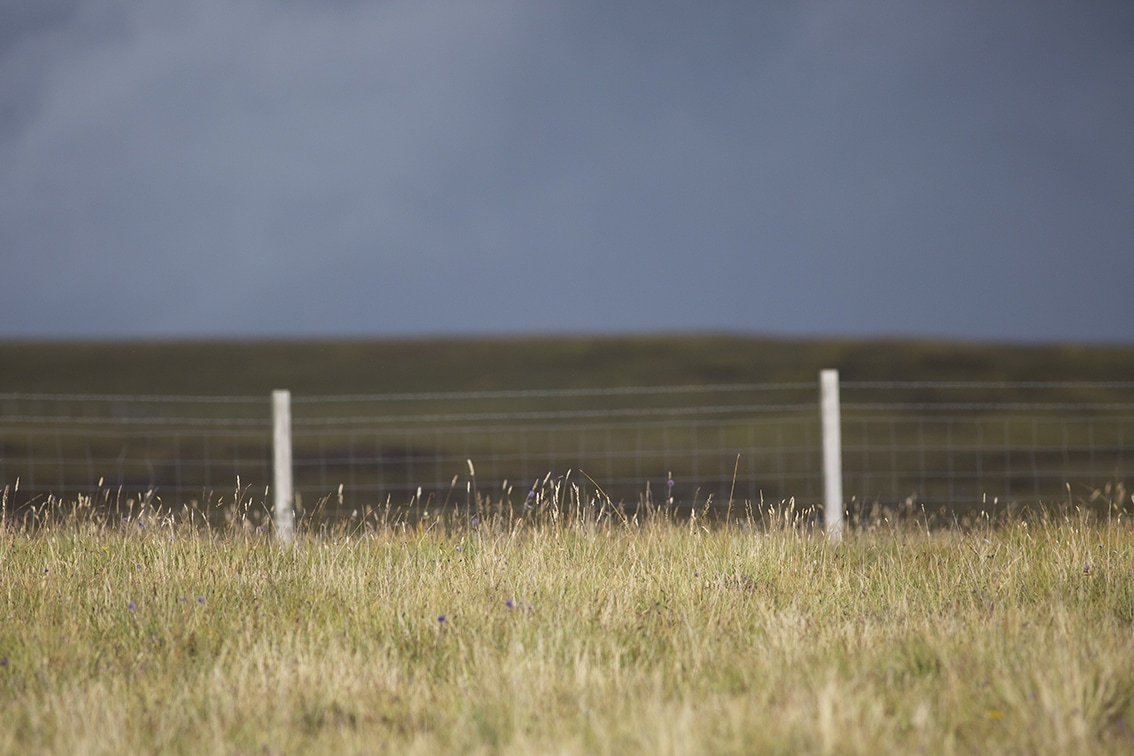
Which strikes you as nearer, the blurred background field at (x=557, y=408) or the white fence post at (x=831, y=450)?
the white fence post at (x=831, y=450)

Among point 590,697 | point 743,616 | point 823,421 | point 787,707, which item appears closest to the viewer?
point 787,707

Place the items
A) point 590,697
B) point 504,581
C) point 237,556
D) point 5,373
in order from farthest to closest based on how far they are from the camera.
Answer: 1. point 5,373
2. point 237,556
3. point 504,581
4. point 590,697

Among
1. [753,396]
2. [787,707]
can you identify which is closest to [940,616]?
[787,707]

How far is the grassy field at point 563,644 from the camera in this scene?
3086mm

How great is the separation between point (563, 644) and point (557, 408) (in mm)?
29646

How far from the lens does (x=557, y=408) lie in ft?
110

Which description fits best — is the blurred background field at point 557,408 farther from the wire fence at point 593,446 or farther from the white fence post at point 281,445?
the white fence post at point 281,445

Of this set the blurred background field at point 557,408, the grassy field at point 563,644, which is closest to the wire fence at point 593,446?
the blurred background field at point 557,408

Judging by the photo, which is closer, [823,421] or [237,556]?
[237,556]

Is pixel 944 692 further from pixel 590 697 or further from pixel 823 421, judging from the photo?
pixel 823 421

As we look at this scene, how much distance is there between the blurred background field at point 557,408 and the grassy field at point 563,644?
12.1m

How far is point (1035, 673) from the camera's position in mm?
3250

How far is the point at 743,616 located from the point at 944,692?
109cm

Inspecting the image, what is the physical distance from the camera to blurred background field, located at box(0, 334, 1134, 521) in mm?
22984
